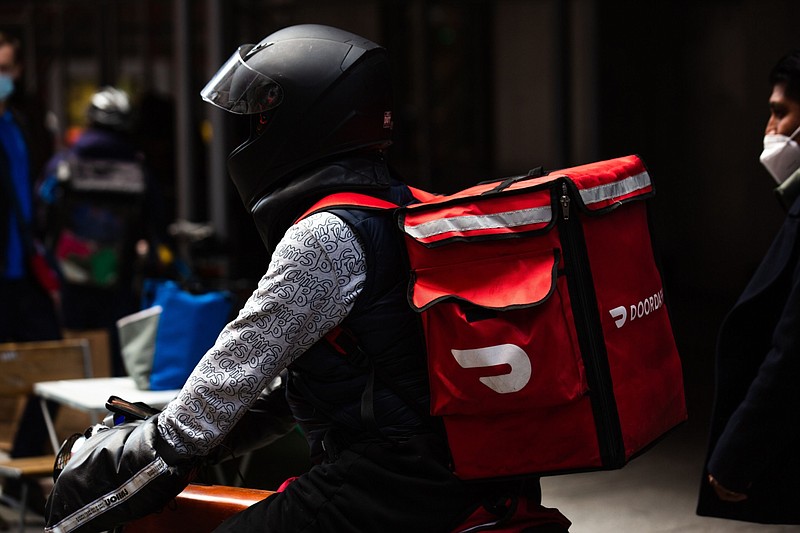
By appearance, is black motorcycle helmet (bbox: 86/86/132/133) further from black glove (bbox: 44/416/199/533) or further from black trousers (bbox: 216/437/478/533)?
black trousers (bbox: 216/437/478/533)

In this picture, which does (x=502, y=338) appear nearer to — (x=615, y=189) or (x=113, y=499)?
(x=615, y=189)

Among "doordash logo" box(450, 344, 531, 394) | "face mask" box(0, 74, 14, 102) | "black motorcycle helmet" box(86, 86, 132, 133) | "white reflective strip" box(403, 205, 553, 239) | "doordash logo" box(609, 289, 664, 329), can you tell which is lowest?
"doordash logo" box(450, 344, 531, 394)

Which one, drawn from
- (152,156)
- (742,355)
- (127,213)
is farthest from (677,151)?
(742,355)

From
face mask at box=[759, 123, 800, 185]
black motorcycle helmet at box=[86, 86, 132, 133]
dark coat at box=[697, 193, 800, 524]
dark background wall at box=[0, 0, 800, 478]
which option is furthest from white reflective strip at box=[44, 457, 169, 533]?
dark background wall at box=[0, 0, 800, 478]

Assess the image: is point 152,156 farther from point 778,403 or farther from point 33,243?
point 778,403

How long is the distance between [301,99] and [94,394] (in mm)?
2449

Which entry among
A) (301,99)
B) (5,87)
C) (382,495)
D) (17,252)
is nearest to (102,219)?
(17,252)

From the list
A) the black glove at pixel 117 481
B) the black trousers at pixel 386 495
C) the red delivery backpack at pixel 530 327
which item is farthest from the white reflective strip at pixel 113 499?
the red delivery backpack at pixel 530 327

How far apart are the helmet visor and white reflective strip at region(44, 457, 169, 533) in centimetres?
77

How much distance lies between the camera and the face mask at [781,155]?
3377 mm

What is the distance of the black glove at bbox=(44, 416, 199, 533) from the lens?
2387mm

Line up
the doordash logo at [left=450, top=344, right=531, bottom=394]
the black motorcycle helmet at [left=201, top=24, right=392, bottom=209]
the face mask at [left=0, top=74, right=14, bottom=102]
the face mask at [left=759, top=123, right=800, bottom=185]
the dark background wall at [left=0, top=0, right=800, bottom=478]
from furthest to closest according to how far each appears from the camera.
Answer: the dark background wall at [left=0, top=0, right=800, bottom=478] → the face mask at [left=0, top=74, right=14, bottom=102] → the face mask at [left=759, top=123, right=800, bottom=185] → the black motorcycle helmet at [left=201, top=24, right=392, bottom=209] → the doordash logo at [left=450, top=344, right=531, bottom=394]

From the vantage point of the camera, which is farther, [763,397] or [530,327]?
[763,397]

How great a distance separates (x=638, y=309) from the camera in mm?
2424
